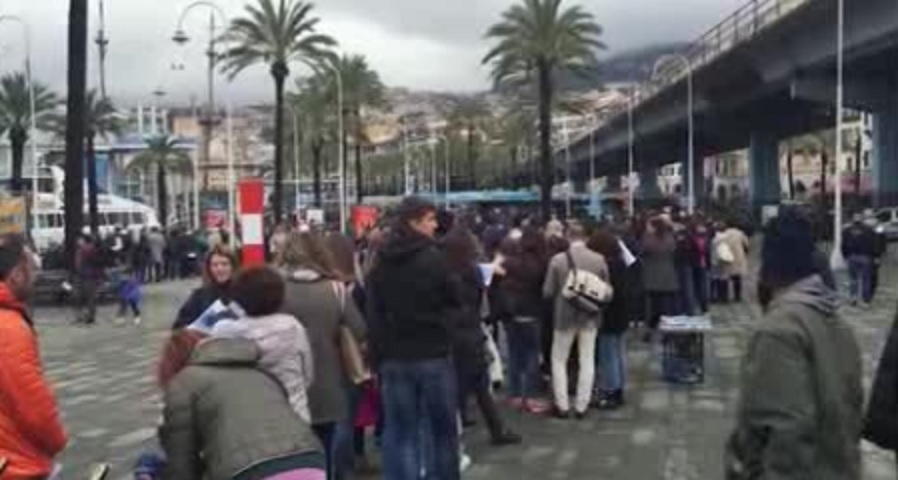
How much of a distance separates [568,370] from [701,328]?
6.52ft

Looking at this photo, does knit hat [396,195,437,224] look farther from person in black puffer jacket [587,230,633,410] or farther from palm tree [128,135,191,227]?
palm tree [128,135,191,227]

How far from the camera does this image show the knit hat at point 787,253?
15.8 ft

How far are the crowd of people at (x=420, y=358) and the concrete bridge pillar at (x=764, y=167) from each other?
225 ft

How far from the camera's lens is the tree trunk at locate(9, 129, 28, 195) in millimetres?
66000

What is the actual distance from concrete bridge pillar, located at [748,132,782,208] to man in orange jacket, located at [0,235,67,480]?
3221 inches

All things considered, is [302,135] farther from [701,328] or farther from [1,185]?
[701,328]

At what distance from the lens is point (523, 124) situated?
A: 108m

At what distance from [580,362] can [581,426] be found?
2.10ft

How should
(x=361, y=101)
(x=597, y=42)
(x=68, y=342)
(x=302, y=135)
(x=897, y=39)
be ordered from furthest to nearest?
1. (x=302, y=135)
2. (x=361, y=101)
3. (x=597, y=42)
4. (x=897, y=39)
5. (x=68, y=342)

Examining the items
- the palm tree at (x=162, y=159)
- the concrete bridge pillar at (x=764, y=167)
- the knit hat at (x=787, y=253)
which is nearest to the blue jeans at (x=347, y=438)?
the knit hat at (x=787, y=253)

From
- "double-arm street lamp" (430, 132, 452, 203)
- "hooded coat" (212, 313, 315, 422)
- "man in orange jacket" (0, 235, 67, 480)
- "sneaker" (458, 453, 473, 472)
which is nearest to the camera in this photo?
"man in orange jacket" (0, 235, 67, 480)

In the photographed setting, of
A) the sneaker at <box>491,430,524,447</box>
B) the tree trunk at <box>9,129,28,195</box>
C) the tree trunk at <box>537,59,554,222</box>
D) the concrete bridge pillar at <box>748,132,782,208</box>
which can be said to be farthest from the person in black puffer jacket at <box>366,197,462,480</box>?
the concrete bridge pillar at <box>748,132,782,208</box>

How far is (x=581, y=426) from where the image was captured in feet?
42.6

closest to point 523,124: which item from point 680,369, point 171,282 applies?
point 171,282
